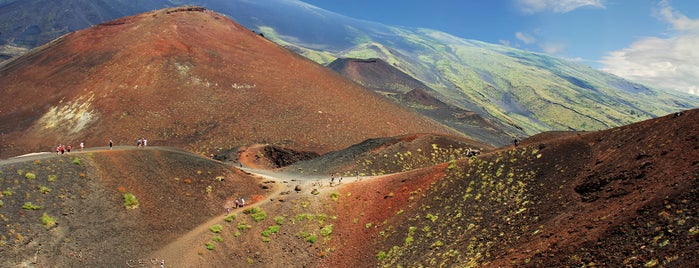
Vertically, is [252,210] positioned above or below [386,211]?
below

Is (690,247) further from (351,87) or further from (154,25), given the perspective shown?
(154,25)

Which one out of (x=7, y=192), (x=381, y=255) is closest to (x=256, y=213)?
(x=381, y=255)

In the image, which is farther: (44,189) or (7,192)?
(44,189)

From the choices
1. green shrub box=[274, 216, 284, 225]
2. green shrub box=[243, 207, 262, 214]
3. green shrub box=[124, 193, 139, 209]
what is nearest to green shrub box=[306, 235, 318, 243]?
green shrub box=[274, 216, 284, 225]

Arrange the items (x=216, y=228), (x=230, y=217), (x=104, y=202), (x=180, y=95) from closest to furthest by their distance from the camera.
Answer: (x=104, y=202), (x=216, y=228), (x=230, y=217), (x=180, y=95)

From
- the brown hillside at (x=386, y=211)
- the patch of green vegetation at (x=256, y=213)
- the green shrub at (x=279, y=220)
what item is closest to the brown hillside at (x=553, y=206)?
the brown hillside at (x=386, y=211)

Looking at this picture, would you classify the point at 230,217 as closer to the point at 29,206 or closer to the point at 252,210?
the point at 252,210
